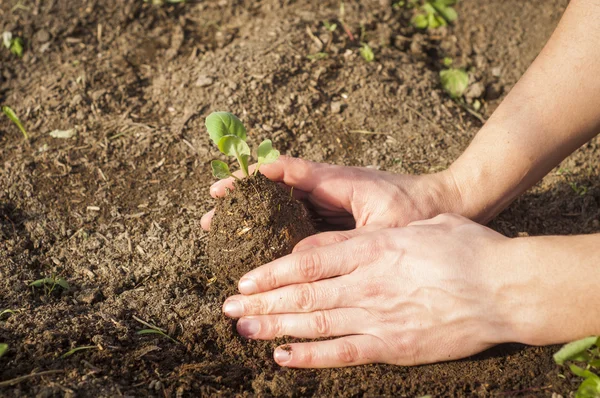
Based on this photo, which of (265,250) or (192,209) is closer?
(265,250)

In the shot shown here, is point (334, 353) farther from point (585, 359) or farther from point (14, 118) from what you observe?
point (14, 118)

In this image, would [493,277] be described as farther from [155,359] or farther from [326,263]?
[155,359]

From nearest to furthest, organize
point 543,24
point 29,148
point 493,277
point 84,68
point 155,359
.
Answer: point 493,277 → point 155,359 → point 29,148 → point 84,68 → point 543,24

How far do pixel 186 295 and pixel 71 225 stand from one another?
746 millimetres

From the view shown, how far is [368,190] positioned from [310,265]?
1.67 feet

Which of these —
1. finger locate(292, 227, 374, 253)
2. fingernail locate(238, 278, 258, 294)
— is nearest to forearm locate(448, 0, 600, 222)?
finger locate(292, 227, 374, 253)

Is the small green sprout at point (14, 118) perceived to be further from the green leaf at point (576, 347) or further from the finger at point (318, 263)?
the green leaf at point (576, 347)

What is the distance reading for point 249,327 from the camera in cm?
228

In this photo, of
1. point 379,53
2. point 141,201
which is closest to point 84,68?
point 141,201

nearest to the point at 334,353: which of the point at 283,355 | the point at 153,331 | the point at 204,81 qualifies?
the point at 283,355

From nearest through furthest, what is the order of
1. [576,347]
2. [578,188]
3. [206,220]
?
[576,347] → [206,220] → [578,188]

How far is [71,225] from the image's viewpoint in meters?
2.82

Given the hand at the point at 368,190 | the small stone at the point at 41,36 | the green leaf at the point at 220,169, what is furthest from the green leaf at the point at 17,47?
the green leaf at the point at 220,169

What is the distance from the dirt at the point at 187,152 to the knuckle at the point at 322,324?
15 cm
